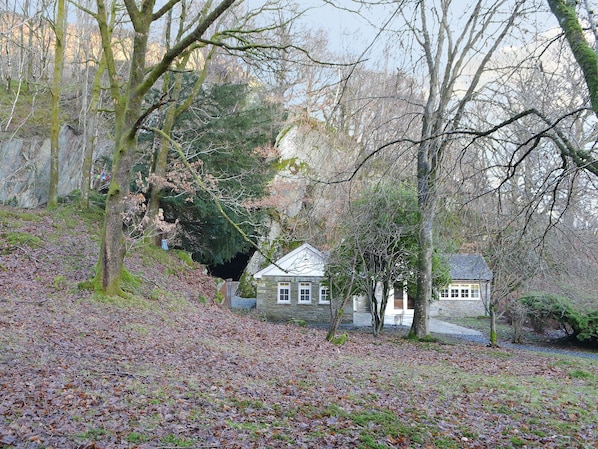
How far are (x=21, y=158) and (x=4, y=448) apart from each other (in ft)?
69.8

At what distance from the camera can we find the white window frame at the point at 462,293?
109ft

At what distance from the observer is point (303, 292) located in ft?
90.6

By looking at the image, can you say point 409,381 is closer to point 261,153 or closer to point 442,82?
point 442,82

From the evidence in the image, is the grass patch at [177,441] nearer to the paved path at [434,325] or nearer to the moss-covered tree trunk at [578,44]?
the moss-covered tree trunk at [578,44]

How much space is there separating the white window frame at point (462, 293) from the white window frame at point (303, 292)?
34.8ft

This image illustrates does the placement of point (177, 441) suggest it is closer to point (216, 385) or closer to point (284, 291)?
point (216, 385)

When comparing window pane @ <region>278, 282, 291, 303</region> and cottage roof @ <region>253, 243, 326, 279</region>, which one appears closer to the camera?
cottage roof @ <region>253, 243, 326, 279</region>

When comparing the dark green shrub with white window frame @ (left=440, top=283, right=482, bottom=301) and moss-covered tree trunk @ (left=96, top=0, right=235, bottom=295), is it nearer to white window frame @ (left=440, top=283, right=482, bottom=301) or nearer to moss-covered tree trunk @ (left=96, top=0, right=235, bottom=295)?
white window frame @ (left=440, top=283, right=482, bottom=301)

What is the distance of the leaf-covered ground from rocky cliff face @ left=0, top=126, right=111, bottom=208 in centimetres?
792

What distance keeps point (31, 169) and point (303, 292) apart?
47.5ft

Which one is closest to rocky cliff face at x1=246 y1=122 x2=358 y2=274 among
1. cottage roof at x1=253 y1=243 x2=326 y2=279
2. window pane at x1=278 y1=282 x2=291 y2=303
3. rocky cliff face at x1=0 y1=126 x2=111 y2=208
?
cottage roof at x1=253 y1=243 x2=326 y2=279

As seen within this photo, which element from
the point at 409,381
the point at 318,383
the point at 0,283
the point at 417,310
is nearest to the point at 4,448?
the point at 318,383

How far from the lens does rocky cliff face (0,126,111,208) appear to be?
21250 mm

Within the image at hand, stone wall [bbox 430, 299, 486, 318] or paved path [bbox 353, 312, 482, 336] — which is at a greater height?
stone wall [bbox 430, 299, 486, 318]
